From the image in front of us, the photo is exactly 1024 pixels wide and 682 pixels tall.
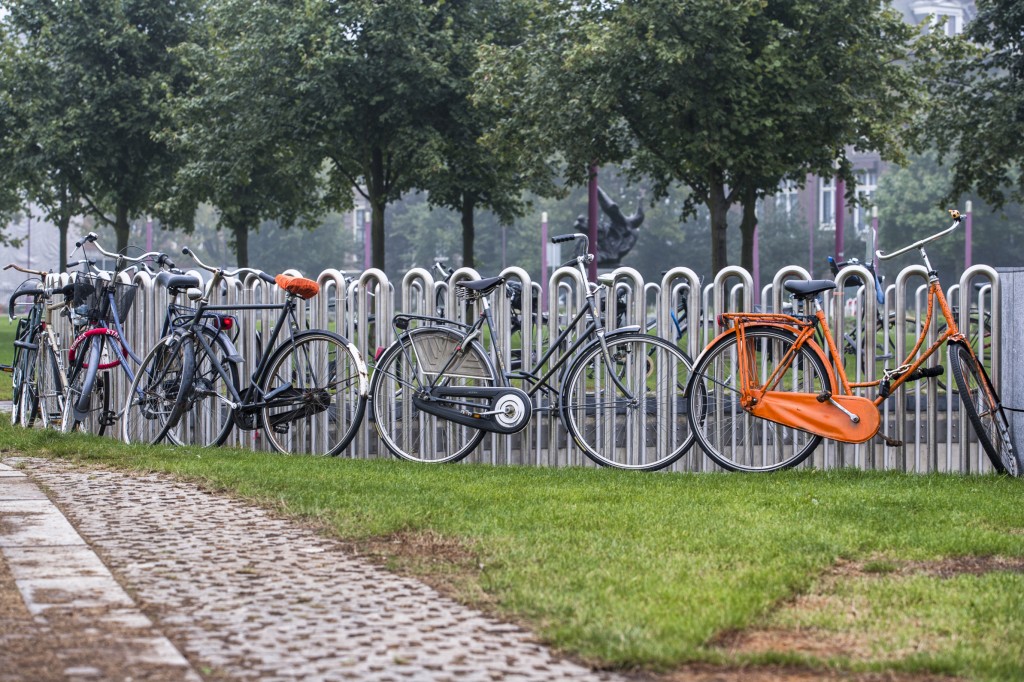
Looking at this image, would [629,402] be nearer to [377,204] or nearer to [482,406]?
[482,406]

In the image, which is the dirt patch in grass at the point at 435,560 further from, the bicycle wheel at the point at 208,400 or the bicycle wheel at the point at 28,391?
the bicycle wheel at the point at 28,391

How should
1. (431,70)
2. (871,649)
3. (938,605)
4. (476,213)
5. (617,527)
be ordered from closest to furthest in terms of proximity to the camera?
(871,649) → (938,605) → (617,527) → (431,70) → (476,213)

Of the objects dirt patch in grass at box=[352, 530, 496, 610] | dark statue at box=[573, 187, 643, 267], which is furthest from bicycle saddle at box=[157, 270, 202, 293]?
dark statue at box=[573, 187, 643, 267]

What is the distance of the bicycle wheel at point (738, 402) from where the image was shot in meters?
7.91

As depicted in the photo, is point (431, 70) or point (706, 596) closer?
point (706, 596)

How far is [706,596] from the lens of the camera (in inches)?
169

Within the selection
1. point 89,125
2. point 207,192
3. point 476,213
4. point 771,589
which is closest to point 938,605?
point 771,589

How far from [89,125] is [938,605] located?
87.7 ft

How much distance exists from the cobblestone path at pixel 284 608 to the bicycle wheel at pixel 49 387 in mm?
4400

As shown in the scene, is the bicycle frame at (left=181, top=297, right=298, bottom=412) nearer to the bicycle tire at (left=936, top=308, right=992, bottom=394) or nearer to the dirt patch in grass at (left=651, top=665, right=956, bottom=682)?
the bicycle tire at (left=936, top=308, right=992, bottom=394)

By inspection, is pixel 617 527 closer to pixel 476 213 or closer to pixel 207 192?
pixel 207 192

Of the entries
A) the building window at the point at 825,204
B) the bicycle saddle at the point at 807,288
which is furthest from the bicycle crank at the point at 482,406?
the building window at the point at 825,204

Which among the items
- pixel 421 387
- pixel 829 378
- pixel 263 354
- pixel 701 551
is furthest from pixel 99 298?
pixel 701 551

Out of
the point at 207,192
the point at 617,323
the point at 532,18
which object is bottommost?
the point at 617,323
